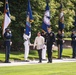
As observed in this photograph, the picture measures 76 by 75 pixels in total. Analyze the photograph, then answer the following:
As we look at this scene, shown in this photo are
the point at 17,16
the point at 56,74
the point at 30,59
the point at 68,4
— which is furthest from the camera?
the point at 68,4

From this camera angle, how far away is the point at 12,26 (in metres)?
27.4

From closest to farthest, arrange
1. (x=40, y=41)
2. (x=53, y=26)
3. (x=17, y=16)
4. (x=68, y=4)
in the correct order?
(x=40, y=41) < (x=17, y=16) < (x=53, y=26) < (x=68, y=4)

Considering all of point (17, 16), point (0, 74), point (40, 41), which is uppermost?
point (17, 16)

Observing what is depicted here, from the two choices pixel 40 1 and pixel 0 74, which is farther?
pixel 40 1

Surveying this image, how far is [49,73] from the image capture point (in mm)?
13148

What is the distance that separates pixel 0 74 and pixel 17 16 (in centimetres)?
1483

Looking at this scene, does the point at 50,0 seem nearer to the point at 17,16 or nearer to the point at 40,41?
the point at 17,16

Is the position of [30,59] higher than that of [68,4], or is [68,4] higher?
[68,4]

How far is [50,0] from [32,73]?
16449 mm

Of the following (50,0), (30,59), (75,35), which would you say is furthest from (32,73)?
(50,0)

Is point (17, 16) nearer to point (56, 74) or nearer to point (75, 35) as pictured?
point (75, 35)

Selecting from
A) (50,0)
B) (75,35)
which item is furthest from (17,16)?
(75,35)

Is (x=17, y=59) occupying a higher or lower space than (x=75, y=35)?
lower

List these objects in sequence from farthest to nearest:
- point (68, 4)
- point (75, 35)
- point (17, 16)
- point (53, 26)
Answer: point (68, 4), point (53, 26), point (17, 16), point (75, 35)
